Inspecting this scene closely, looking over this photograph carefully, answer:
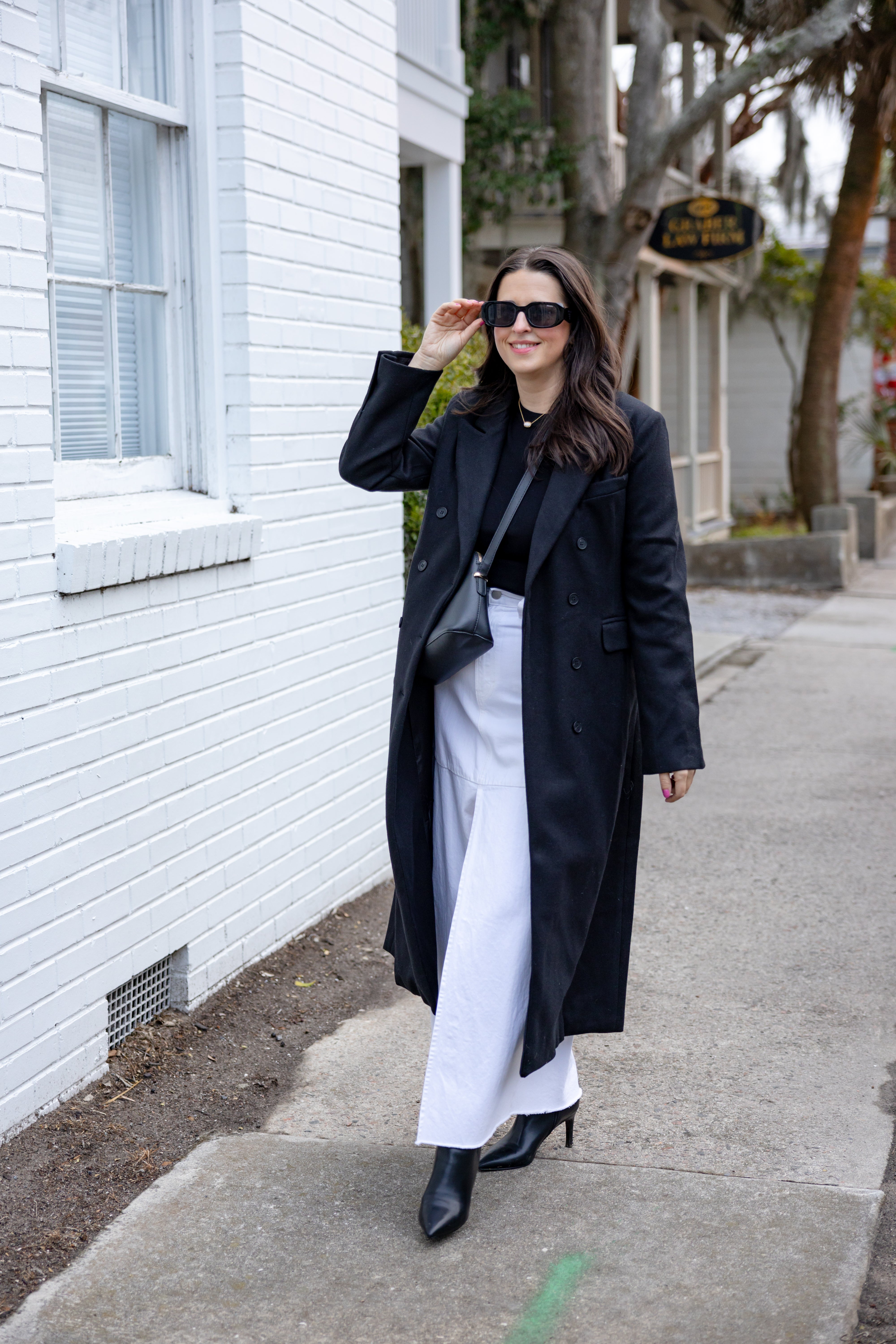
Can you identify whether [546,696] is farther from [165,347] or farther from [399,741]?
[165,347]

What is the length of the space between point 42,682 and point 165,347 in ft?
4.29

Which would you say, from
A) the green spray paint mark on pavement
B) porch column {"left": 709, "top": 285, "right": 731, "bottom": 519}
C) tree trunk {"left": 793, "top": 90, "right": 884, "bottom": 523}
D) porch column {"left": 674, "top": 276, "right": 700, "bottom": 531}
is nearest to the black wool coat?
the green spray paint mark on pavement

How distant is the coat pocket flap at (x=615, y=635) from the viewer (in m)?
2.91

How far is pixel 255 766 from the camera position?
4281 millimetres

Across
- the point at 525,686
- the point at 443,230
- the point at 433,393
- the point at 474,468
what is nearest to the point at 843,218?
the point at 443,230

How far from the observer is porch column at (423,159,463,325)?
30.3 feet

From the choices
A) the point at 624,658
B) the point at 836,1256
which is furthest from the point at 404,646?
the point at 836,1256

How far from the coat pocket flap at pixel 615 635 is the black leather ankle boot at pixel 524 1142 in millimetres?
1046

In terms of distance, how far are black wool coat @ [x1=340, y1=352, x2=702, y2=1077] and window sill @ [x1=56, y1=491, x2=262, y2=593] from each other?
28.3 inches

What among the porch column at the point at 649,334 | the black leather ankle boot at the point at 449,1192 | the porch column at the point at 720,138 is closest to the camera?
the black leather ankle boot at the point at 449,1192

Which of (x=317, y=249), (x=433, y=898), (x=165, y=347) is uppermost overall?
(x=317, y=249)

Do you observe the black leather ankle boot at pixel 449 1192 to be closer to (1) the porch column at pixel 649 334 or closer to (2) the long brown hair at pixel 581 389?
(2) the long brown hair at pixel 581 389

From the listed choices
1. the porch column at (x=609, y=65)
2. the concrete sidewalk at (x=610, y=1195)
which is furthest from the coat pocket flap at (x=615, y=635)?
the porch column at (x=609, y=65)

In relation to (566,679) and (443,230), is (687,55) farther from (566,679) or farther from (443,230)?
(566,679)
